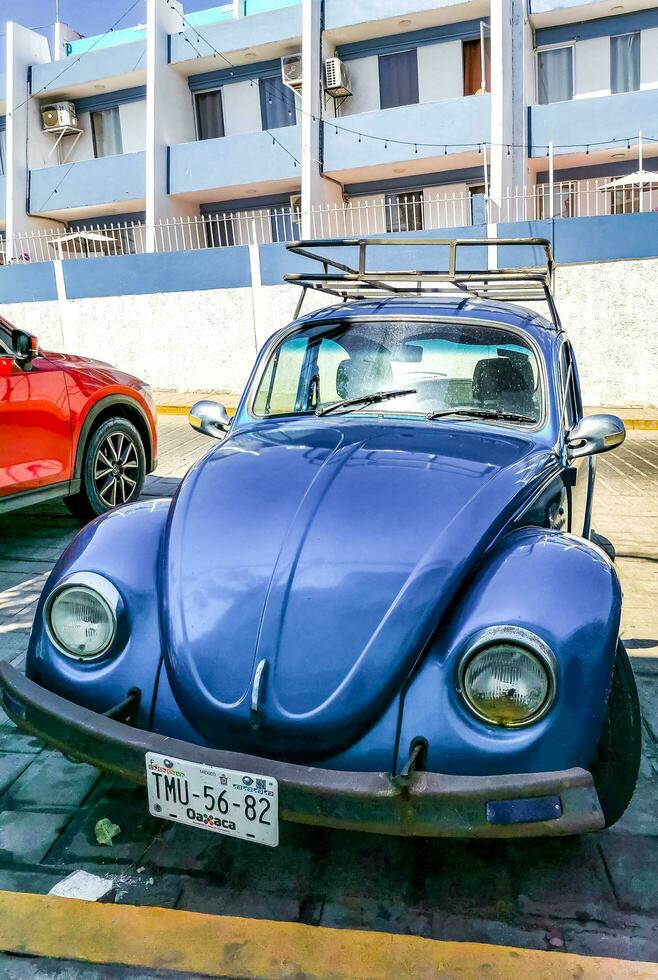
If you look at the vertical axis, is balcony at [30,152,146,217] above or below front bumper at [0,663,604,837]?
above

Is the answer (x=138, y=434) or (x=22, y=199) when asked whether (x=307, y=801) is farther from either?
(x=22, y=199)

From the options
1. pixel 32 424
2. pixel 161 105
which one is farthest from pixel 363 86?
pixel 32 424

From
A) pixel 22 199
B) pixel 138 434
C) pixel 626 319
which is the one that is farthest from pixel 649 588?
pixel 22 199

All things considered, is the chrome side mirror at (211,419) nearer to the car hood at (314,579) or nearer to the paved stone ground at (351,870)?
the car hood at (314,579)

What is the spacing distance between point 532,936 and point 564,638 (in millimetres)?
845

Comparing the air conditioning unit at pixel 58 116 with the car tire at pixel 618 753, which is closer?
the car tire at pixel 618 753

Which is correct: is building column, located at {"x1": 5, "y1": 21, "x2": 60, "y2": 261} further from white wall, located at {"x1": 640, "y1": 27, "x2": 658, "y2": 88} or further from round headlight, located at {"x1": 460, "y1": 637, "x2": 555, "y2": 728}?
round headlight, located at {"x1": 460, "y1": 637, "x2": 555, "y2": 728}

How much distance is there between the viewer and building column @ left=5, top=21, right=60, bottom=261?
23516 millimetres

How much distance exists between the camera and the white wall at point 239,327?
12.3 m

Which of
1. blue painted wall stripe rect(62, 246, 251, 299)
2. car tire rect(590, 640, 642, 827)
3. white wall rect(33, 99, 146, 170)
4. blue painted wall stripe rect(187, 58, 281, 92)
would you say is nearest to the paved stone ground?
car tire rect(590, 640, 642, 827)

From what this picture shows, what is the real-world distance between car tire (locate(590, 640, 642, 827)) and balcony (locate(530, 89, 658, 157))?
61.2 feet

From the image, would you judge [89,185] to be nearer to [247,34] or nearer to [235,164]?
[235,164]

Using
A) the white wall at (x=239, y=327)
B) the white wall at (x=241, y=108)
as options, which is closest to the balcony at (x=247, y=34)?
the white wall at (x=241, y=108)

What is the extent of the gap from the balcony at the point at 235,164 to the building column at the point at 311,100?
19.8 inches
